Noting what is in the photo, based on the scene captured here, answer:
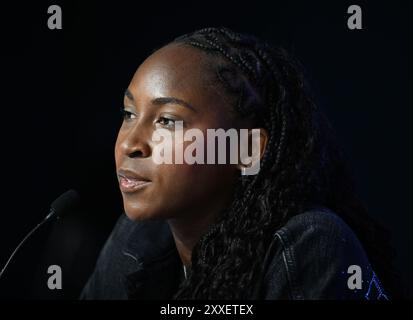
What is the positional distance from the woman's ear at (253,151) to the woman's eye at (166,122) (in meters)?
0.22

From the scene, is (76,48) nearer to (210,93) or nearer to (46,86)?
(46,86)

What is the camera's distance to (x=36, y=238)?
2328 millimetres

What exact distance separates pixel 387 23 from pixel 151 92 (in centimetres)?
111

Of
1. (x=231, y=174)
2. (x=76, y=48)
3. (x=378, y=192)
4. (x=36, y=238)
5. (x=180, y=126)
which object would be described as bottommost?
(x=36, y=238)

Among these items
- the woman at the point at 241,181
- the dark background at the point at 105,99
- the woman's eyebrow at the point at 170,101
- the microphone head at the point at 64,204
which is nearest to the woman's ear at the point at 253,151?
the woman at the point at 241,181

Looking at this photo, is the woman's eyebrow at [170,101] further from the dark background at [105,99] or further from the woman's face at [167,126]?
the dark background at [105,99]

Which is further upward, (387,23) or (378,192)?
(387,23)

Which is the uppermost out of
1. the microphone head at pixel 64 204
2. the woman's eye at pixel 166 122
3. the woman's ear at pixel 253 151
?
the woman's eye at pixel 166 122

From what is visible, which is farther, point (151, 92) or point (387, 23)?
point (387, 23)

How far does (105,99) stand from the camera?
2.37m

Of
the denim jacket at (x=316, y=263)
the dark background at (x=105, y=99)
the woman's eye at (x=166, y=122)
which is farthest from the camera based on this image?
the dark background at (x=105, y=99)

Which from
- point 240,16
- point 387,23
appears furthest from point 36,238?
point 387,23

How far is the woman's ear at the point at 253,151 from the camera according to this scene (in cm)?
166

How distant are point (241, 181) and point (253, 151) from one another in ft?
0.32
